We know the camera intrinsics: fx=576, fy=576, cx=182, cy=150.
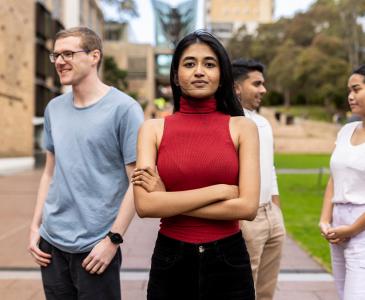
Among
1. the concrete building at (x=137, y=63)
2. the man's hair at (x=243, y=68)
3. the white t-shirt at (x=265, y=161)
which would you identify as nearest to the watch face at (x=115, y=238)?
the white t-shirt at (x=265, y=161)

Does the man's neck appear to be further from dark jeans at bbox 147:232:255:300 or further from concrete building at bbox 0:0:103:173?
concrete building at bbox 0:0:103:173

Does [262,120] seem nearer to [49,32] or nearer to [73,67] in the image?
[73,67]

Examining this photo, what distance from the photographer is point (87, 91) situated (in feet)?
8.64

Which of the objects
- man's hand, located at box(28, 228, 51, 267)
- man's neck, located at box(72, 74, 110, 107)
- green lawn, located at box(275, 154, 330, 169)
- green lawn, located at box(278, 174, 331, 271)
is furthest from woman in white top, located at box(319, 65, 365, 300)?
green lawn, located at box(275, 154, 330, 169)

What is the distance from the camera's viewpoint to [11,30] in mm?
20156

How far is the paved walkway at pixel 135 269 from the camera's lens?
16.7 ft

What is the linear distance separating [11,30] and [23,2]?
156 cm

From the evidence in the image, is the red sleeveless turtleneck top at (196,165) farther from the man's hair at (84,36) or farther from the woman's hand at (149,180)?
the man's hair at (84,36)

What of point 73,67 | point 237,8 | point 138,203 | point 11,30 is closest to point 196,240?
point 138,203

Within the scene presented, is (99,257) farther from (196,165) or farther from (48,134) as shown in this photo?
(48,134)

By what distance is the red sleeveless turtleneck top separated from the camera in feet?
7.27

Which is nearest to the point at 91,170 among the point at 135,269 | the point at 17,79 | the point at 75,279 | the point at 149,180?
the point at 149,180

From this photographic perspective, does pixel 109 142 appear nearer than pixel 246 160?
No

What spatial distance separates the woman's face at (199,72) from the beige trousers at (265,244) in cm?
125
